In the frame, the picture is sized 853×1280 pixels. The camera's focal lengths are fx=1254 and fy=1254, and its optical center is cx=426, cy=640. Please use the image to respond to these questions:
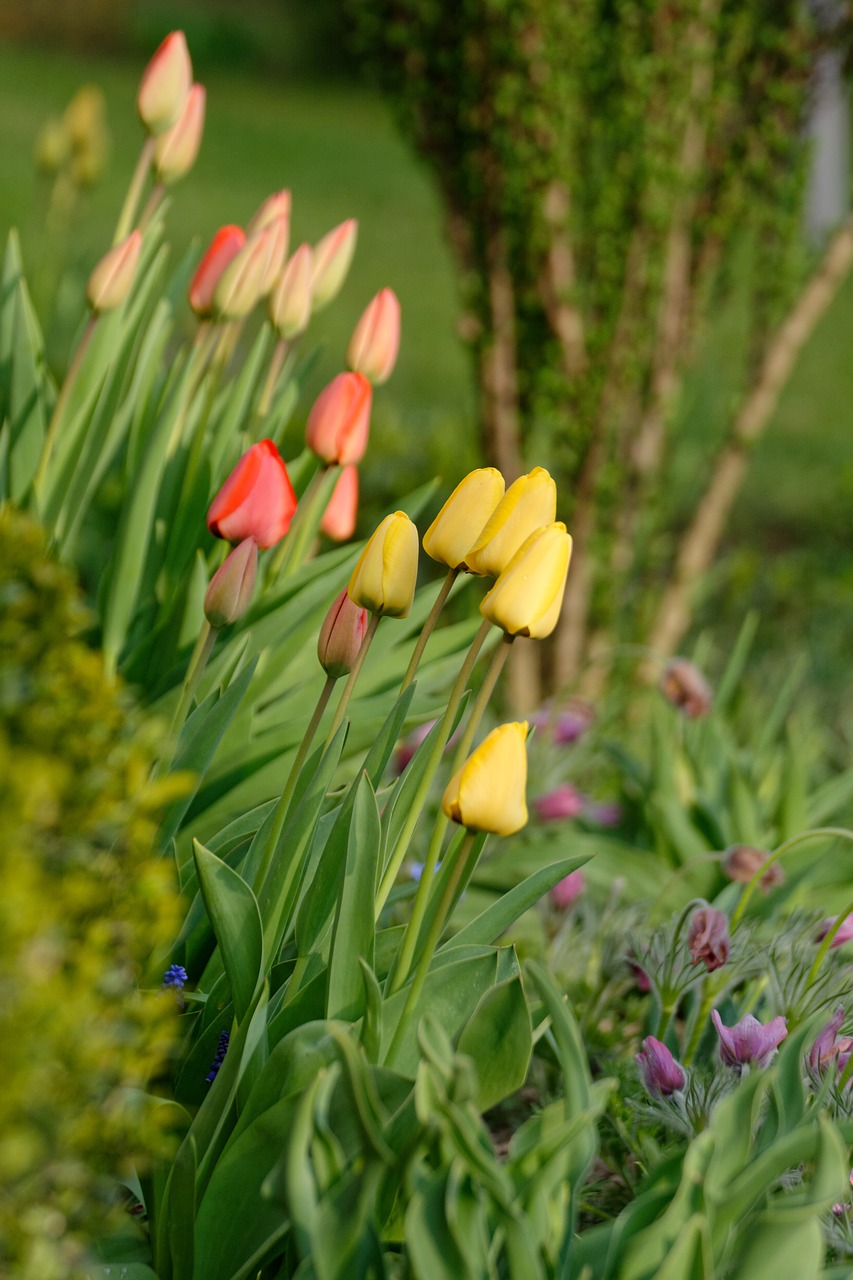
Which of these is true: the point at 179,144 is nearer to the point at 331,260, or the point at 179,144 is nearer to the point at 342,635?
the point at 331,260

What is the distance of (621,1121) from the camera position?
4.44ft

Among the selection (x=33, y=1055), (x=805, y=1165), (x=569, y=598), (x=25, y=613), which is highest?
(x=25, y=613)

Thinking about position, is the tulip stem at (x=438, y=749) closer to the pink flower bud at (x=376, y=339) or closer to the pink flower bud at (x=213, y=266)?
the pink flower bud at (x=376, y=339)

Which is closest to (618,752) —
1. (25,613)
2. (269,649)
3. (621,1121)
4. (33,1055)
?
(269,649)

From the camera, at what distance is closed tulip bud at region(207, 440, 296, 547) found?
125cm

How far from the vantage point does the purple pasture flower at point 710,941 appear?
142 cm

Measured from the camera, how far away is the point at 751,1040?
125cm

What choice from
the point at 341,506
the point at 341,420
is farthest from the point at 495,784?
the point at 341,506

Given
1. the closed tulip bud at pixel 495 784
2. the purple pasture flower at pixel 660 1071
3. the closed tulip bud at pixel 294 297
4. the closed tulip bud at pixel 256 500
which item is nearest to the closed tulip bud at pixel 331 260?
the closed tulip bud at pixel 294 297

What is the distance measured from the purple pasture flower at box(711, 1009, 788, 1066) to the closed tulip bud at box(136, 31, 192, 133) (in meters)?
1.32

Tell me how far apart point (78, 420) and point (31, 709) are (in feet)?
2.97

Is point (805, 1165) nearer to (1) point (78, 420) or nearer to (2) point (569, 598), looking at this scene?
(1) point (78, 420)

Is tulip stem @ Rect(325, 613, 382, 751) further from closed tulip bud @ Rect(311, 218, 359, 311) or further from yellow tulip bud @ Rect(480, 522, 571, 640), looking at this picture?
closed tulip bud @ Rect(311, 218, 359, 311)

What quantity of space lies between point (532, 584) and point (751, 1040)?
1.81ft
